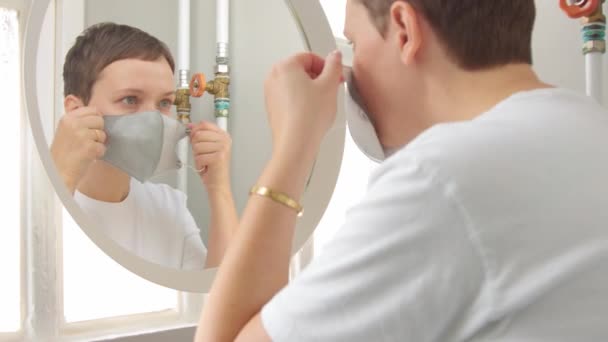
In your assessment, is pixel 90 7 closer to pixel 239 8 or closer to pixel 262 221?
pixel 239 8

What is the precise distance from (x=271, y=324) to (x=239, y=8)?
0.70m

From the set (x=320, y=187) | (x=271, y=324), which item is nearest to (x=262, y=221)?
(x=271, y=324)

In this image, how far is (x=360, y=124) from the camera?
888 millimetres

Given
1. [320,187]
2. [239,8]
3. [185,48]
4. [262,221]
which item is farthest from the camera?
[320,187]

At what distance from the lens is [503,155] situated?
0.48 m

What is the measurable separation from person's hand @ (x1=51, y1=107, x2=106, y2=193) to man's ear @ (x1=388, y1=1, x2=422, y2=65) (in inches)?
16.6

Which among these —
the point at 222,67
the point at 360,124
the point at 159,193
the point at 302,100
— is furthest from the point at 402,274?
the point at 222,67

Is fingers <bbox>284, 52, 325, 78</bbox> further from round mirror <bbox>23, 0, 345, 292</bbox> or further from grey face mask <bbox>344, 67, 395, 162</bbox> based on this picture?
round mirror <bbox>23, 0, 345, 292</bbox>

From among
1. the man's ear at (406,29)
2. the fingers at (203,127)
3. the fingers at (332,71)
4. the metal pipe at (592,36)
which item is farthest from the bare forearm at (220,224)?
the metal pipe at (592,36)

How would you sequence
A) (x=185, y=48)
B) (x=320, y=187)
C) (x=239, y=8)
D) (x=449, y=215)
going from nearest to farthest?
(x=449, y=215) → (x=185, y=48) → (x=239, y=8) → (x=320, y=187)

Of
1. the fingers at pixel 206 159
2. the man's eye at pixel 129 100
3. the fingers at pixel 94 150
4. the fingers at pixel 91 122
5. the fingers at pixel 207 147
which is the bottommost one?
the fingers at pixel 206 159

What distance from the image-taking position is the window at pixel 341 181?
4.41 feet

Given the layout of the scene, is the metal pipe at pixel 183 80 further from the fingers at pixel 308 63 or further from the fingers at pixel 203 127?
the fingers at pixel 308 63

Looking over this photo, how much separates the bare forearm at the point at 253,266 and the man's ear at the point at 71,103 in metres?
0.30
